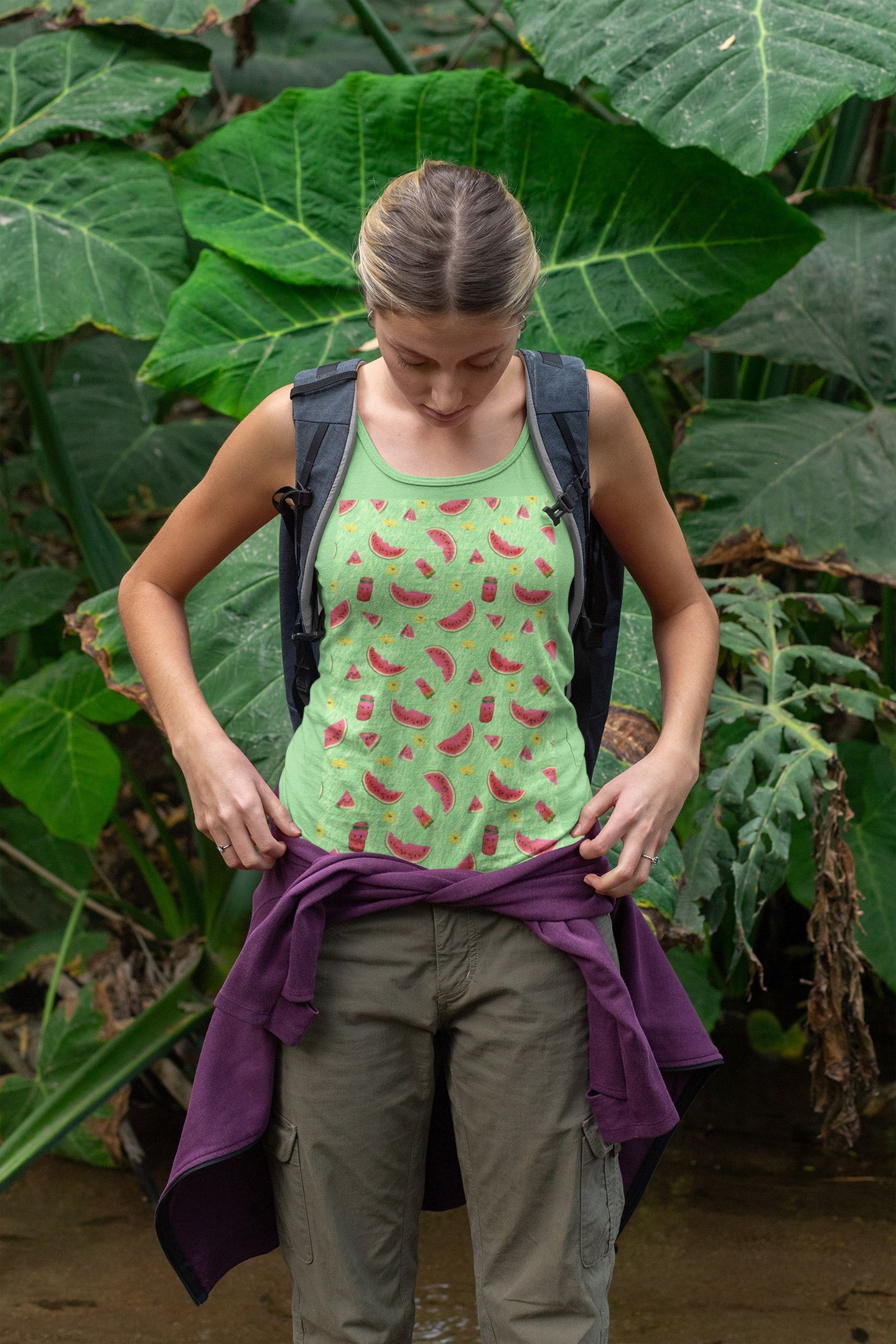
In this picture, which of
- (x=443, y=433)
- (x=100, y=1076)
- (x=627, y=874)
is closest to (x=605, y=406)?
(x=443, y=433)

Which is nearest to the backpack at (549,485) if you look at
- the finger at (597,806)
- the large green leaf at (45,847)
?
the finger at (597,806)

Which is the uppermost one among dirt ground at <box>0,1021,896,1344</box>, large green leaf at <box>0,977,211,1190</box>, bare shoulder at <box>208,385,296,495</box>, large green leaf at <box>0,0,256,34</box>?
large green leaf at <box>0,0,256,34</box>

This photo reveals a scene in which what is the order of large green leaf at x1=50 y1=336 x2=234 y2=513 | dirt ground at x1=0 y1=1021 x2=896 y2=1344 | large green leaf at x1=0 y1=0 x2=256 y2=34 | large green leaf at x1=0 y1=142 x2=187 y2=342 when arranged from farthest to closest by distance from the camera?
large green leaf at x1=50 y1=336 x2=234 y2=513, large green leaf at x1=0 y1=0 x2=256 y2=34, large green leaf at x1=0 y1=142 x2=187 y2=342, dirt ground at x1=0 y1=1021 x2=896 y2=1344

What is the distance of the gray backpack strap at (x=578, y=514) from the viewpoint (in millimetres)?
981

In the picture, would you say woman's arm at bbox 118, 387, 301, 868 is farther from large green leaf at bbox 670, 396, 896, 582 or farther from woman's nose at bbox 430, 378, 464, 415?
large green leaf at bbox 670, 396, 896, 582

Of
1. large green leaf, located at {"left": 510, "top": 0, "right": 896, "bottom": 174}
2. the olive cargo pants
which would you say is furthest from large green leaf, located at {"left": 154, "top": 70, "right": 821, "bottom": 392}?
the olive cargo pants

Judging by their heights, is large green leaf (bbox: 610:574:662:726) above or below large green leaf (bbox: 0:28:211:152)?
below

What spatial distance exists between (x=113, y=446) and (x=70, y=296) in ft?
2.53

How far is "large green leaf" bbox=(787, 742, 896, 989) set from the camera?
6.73 ft

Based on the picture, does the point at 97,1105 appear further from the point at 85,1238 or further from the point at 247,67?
the point at 247,67

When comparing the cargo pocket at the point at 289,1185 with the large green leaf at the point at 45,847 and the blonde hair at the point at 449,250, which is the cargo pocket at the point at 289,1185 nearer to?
the blonde hair at the point at 449,250

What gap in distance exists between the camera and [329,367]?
1049 millimetres

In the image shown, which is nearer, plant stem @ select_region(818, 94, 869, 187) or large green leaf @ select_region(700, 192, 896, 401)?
large green leaf @ select_region(700, 192, 896, 401)

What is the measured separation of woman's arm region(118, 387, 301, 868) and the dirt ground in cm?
110
